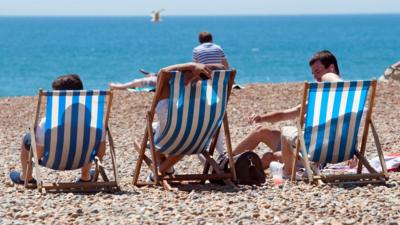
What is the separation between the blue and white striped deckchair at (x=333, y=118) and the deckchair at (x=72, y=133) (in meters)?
1.30

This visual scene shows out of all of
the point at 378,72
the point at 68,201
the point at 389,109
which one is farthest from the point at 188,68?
the point at 378,72

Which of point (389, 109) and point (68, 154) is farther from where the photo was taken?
point (389, 109)

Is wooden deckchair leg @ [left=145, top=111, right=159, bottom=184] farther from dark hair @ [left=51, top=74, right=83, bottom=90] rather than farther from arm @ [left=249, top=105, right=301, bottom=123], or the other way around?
arm @ [left=249, top=105, right=301, bottom=123]

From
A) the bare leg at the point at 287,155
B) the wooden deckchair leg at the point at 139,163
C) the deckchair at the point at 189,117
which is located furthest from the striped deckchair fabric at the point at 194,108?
the bare leg at the point at 287,155

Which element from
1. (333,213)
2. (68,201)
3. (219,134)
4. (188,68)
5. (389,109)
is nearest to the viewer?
(333,213)

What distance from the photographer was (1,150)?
33.3 feet

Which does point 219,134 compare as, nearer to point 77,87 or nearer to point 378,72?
point 77,87

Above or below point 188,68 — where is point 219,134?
below

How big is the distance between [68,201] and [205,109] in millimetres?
1150

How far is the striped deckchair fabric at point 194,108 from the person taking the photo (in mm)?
6934

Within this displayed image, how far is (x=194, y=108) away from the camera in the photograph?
22.9 ft

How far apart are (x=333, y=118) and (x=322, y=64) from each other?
0.47 m

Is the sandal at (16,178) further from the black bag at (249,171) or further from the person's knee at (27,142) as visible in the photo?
the black bag at (249,171)

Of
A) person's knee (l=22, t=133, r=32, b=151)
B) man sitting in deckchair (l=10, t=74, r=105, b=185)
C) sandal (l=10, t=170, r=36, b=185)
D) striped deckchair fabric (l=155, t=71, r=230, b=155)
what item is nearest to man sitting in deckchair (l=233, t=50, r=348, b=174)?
striped deckchair fabric (l=155, t=71, r=230, b=155)
